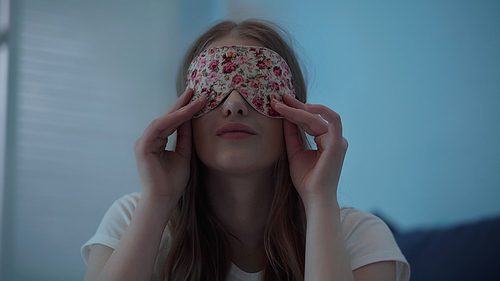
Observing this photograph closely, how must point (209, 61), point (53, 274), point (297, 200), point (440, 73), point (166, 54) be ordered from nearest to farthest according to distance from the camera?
point (209, 61) → point (297, 200) → point (440, 73) → point (53, 274) → point (166, 54)

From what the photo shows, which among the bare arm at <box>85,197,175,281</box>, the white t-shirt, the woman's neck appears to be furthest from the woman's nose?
the white t-shirt

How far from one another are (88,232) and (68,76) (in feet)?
3.54

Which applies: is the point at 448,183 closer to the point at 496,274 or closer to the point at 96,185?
the point at 496,274

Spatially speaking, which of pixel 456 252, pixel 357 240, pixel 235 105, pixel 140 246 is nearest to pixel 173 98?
pixel 235 105

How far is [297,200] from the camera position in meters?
1.23

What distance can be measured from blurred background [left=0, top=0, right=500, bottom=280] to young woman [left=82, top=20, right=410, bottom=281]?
2.39 feet

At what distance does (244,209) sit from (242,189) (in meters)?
0.08

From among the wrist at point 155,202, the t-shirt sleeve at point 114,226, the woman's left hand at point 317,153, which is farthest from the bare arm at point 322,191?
the t-shirt sleeve at point 114,226

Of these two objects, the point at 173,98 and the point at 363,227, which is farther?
the point at 173,98

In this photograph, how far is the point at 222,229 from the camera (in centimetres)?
123

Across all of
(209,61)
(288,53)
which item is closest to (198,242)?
(209,61)

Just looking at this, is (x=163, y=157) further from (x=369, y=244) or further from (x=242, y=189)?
(x=369, y=244)

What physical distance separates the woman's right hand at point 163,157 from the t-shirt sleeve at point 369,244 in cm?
65

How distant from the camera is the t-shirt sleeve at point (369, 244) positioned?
1075 millimetres
